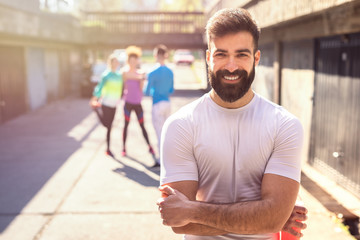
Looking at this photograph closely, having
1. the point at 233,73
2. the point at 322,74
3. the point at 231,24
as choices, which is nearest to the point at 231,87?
the point at 233,73

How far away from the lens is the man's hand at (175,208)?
1.96 meters

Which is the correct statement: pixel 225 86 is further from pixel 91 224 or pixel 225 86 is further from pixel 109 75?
pixel 109 75

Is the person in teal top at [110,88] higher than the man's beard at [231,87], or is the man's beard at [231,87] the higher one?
the man's beard at [231,87]

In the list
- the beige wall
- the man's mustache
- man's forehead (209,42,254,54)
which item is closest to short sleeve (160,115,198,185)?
the man's mustache

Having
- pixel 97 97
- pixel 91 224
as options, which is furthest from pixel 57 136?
pixel 91 224

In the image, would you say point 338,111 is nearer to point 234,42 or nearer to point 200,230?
point 234,42

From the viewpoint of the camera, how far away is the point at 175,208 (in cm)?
197

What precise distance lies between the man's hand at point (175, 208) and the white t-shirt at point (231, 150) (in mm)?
94

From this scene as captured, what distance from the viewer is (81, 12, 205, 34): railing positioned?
842 inches

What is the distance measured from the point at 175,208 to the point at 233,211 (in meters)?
0.28

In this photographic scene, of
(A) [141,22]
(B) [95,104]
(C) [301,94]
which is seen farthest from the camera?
(A) [141,22]

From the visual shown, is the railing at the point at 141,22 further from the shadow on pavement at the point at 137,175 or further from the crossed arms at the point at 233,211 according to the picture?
the crossed arms at the point at 233,211

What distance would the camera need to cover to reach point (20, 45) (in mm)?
13945

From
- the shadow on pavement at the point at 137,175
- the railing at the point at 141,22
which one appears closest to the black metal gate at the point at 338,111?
the shadow on pavement at the point at 137,175
